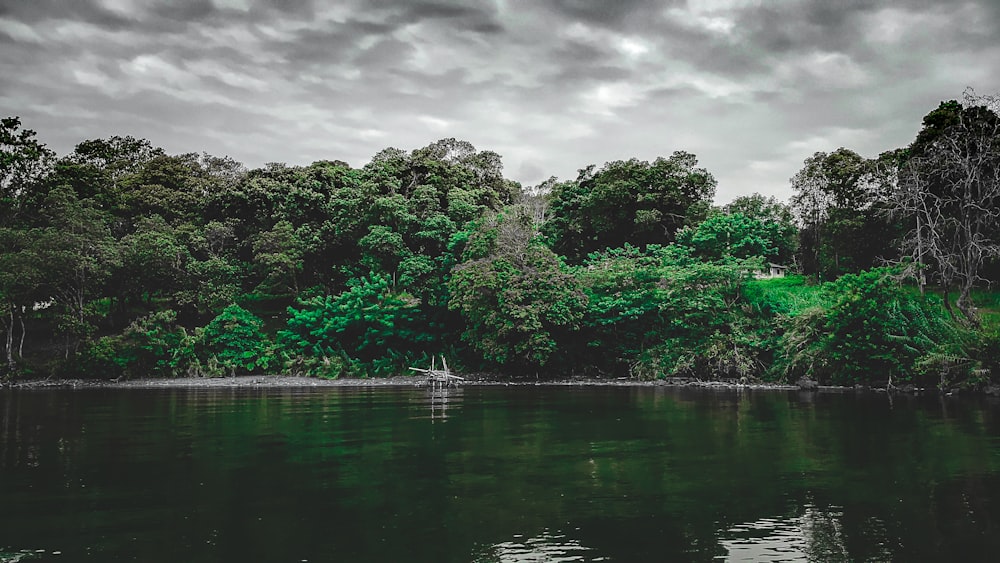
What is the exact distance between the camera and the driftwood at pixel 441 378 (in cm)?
4075

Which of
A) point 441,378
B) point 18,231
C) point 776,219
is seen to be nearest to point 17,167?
point 18,231

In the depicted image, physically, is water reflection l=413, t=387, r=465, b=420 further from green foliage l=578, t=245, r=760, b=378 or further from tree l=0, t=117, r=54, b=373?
tree l=0, t=117, r=54, b=373

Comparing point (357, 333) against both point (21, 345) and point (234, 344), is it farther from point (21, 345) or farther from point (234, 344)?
point (21, 345)

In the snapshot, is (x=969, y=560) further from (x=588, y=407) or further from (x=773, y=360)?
(x=773, y=360)

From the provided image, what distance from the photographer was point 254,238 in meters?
49.7

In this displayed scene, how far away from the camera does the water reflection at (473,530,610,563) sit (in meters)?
8.97

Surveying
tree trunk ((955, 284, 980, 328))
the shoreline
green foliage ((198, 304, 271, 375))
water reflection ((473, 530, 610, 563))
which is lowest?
water reflection ((473, 530, 610, 563))

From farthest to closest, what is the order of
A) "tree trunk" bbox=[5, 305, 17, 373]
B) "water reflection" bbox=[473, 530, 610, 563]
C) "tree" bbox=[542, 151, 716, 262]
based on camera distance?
"tree" bbox=[542, 151, 716, 262] → "tree trunk" bbox=[5, 305, 17, 373] → "water reflection" bbox=[473, 530, 610, 563]

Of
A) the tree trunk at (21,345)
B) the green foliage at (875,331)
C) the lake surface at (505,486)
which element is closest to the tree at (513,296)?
the green foliage at (875,331)

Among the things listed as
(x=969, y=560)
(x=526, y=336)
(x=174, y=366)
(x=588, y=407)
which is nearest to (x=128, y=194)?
(x=174, y=366)

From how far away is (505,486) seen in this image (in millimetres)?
13312

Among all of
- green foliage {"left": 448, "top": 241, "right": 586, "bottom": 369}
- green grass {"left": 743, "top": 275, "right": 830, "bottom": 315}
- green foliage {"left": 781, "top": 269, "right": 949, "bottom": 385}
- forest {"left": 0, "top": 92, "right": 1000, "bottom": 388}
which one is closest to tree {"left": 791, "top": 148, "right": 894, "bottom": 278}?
forest {"left": 0, "top": 92, "right": 1000, "bottom": 388}

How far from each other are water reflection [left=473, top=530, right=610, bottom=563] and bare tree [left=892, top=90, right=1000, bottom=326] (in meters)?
30.2

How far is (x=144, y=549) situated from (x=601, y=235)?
4700 cm
